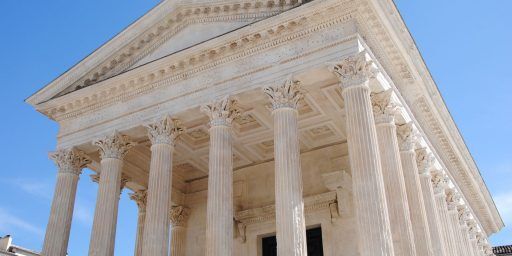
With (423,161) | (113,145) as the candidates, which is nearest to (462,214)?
(423,161)

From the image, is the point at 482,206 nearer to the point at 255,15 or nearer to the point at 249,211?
the point at 249,211

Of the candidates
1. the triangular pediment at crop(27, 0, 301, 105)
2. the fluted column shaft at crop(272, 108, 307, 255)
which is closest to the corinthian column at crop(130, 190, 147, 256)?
the triangular pediment at crop(27, 0, 301, 105)

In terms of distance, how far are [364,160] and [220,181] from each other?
4.49 m

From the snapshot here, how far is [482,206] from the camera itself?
30859 mm

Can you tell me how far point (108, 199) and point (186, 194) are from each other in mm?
6563

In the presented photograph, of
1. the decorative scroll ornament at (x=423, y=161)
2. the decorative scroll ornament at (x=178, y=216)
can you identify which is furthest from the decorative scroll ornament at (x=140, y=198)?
the decorative scroll ornament at (x=423, y=161)

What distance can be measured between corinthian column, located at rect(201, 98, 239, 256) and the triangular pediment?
2.93 m

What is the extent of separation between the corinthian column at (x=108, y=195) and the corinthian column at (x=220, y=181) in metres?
3.79

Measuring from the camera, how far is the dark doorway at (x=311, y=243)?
21.8 metres

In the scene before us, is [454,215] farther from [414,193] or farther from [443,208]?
[414,193]

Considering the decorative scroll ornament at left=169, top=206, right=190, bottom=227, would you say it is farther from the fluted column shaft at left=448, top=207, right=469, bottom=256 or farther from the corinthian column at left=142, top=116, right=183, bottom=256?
the fluted column shaft at left=448, top=207, right=469, bottom=256

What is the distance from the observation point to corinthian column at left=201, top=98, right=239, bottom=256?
16.1m

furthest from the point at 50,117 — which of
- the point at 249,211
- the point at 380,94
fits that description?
the point at 380,94

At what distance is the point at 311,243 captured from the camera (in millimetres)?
22078
